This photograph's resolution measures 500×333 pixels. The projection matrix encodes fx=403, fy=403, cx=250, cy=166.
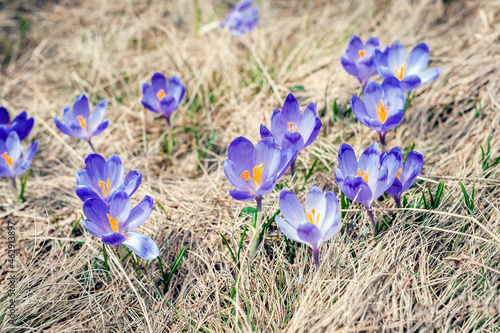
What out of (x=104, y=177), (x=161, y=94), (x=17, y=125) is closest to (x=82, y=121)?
(x=17, y=125)

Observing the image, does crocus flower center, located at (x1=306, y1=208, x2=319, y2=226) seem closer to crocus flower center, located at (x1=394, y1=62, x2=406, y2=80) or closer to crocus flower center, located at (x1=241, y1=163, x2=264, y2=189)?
crocus flower center, located at (x1=241, y1=163, x2=264, y2=189)

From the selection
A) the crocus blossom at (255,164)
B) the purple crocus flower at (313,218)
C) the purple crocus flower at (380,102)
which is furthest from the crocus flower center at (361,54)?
the purple crocus flower at (313,218)

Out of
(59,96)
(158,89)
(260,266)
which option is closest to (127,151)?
(158,89)

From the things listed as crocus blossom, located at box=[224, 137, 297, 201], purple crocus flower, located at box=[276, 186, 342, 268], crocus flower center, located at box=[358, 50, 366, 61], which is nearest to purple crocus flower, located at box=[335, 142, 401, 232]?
purple crocus flower, located at box=[276, 186, 342, 268]

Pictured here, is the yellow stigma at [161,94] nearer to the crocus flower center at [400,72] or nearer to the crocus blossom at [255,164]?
the crocus blossom at [255,164]

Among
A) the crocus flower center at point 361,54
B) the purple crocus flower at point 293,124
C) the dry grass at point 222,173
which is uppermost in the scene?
the crocus flower center at point 361,54

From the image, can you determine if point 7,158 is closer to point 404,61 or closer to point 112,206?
point 112,206
